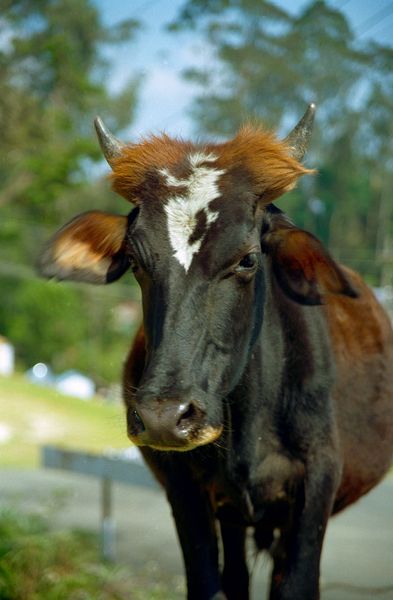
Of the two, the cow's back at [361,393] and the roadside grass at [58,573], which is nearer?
the cow's back at [361,393]

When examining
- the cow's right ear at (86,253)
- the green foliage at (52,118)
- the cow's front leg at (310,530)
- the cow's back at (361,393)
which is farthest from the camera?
the green foliage at (52,118)

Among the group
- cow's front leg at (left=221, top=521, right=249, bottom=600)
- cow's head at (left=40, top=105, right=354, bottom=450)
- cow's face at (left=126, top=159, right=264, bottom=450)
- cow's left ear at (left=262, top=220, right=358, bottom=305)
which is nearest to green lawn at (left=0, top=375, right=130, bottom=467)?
cow's front leg at (left=221, top=521, right=249, bottom=600)

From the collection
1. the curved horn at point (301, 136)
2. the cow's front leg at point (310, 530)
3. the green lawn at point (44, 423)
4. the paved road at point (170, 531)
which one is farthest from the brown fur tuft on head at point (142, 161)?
the green lawn at point (44, 423)

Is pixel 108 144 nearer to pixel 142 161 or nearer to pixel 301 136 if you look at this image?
pixel 142 161

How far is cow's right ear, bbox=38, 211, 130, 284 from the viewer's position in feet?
15.6

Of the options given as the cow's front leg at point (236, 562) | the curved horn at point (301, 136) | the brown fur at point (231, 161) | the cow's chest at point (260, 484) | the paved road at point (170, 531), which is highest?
the curved horn at point (301, 136)

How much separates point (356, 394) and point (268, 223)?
51.4 inches

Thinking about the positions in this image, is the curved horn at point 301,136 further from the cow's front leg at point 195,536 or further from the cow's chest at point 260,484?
the cow's front leg at point 195,536

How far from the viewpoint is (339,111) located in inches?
453

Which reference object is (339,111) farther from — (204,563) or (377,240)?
(204,563)

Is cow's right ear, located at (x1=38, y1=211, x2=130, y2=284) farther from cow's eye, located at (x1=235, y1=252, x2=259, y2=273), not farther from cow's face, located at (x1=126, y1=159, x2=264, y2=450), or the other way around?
cow's eye, located at (x1=235, y1=252, x2=259, y2=273)

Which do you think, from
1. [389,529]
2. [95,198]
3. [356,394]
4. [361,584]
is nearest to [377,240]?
[389,529]

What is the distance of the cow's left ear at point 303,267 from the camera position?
4.51 metres

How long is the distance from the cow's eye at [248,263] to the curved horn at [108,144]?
3.10ft
